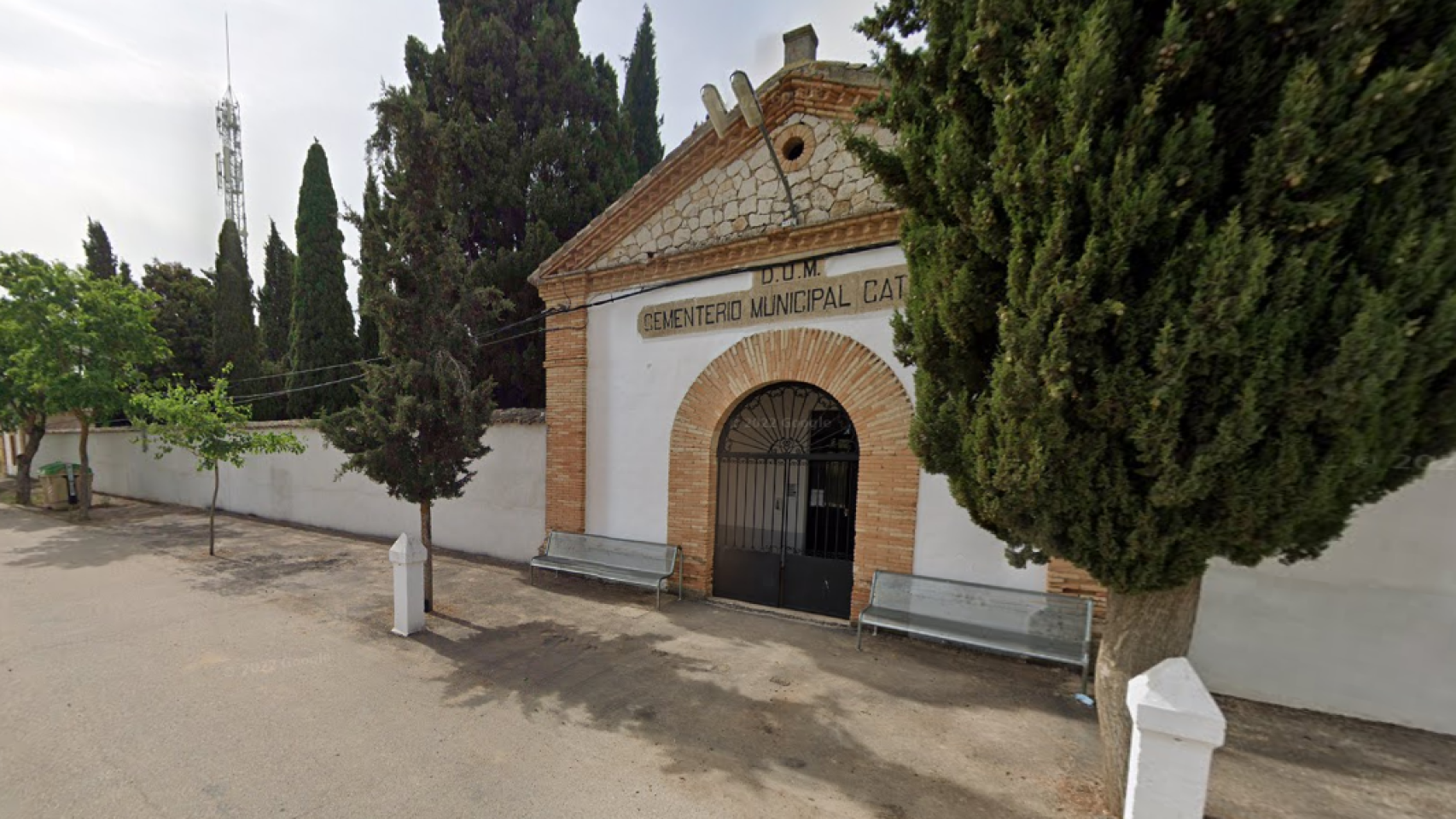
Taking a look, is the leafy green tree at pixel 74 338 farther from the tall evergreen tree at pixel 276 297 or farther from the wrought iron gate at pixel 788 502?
the wrought iron gate at pixel 788 502

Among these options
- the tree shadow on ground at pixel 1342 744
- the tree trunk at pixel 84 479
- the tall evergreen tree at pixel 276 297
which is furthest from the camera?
the tall evergreen tree at pixel 276 297

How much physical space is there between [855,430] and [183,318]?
27.6m

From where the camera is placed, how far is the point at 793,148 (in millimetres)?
5832

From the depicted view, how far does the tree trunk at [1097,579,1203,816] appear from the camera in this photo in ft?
8.57

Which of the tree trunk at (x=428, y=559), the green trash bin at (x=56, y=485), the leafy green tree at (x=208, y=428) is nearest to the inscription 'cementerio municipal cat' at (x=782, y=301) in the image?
the tree trunk at (x=428, y=559)

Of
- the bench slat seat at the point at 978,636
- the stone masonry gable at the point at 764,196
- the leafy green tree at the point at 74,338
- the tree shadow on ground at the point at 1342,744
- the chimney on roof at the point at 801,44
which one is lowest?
the tree shadow on ground at the point at 1342,744

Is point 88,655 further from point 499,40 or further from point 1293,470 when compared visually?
point 499,40

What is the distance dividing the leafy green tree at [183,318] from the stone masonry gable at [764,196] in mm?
20676

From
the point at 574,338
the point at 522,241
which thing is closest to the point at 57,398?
the point at 522,241

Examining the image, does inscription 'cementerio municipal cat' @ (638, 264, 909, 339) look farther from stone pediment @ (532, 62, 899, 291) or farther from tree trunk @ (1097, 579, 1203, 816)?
tree trunk @ (1097, 579, 1203, 816)

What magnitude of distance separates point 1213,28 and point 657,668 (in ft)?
16.9

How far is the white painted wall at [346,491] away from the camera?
8.11 metres

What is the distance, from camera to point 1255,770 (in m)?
3.13

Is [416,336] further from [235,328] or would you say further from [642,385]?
[235,328]
